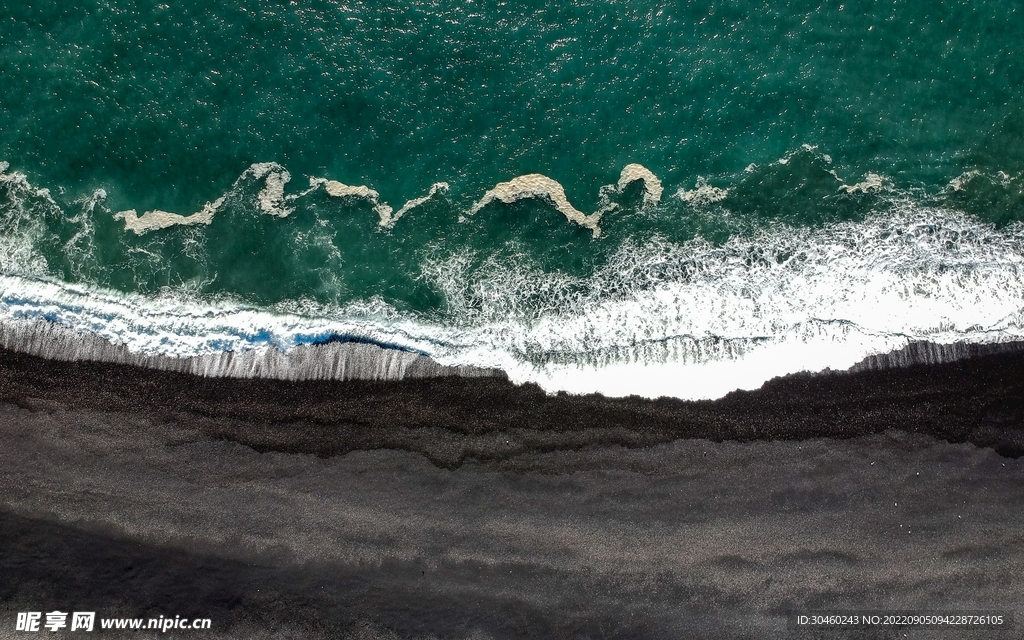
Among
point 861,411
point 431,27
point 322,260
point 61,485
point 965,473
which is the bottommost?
point 61,485

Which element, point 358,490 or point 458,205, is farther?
point 458,205

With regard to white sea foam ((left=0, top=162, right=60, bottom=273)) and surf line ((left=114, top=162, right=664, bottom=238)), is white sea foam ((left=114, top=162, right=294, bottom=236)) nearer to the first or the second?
surf line ((left=114, top=162, right=664, bottom=238))

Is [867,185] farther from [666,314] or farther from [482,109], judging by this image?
[482,109]

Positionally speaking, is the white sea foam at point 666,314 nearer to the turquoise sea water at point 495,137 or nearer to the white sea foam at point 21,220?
the turquoise sea water at point 495,137

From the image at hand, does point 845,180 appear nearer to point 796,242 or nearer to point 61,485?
point 796,242

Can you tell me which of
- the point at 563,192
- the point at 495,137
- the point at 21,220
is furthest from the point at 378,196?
the point at 21,220

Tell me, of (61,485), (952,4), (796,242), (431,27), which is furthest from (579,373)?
(952,4)

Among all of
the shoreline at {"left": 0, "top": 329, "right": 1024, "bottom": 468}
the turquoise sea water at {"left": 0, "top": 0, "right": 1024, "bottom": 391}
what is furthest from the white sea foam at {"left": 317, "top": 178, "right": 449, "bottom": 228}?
the shoreline at {"left": 0, "top": 329, "right": 1024, "bottom": 468}
